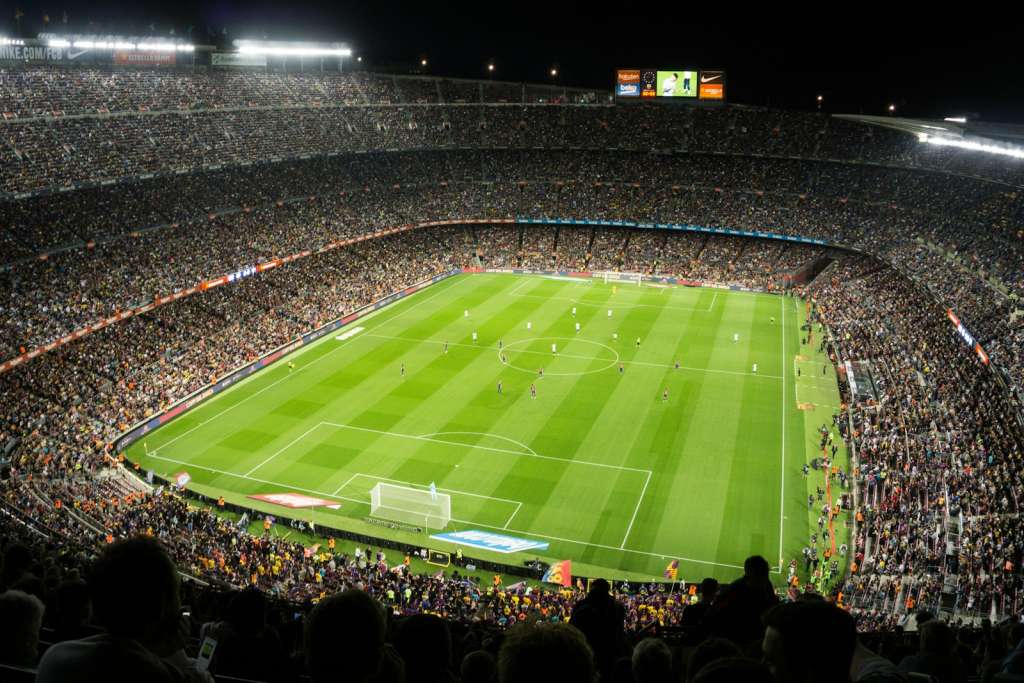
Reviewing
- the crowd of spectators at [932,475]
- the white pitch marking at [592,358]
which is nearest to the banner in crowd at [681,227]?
the crowd of spectators at [932,475]

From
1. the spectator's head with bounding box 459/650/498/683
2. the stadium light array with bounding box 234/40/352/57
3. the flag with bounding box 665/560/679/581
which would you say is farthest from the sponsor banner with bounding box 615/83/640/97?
the spectator's head with bounding box 459/650/498/683

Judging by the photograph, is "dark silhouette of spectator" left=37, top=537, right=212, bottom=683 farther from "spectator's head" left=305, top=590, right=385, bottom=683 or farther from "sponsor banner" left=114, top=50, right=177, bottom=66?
"sponsor banner" left=114, top=50, right=177, bottom=66

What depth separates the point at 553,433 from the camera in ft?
141

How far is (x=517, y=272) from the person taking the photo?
270ft

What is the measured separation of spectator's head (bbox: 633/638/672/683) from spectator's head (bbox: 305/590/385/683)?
7.29 feet

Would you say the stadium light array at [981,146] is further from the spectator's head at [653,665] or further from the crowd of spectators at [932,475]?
the spectator's head at [653,665]

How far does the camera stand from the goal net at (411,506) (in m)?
34.2

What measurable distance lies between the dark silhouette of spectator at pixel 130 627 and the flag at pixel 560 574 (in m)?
27.1

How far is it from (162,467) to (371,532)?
1246 cm

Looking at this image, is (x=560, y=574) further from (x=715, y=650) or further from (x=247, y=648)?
(x=715, y=650)

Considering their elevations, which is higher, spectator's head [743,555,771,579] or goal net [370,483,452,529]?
spectator's head [743,555,771,579]

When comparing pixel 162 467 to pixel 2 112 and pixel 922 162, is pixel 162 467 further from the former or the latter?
pixel 922 162

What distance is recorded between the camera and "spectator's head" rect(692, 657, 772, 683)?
9.69ft

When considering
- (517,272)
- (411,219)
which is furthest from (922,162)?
(411,219)
